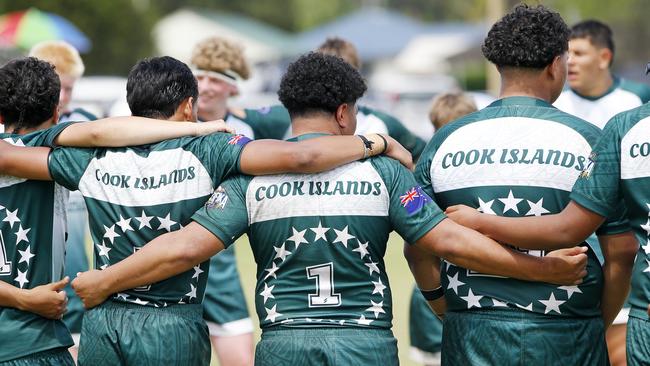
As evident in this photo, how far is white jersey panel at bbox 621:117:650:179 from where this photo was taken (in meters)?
4.01

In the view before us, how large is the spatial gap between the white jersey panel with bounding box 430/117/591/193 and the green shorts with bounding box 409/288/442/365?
2.54 meters

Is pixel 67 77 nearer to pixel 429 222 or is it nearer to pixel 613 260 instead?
pixel 429 222

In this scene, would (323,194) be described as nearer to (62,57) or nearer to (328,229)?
(328,229)

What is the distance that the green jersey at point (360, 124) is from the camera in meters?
7.18

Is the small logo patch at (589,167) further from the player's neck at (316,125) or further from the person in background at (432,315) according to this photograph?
the person in background at (432,315)

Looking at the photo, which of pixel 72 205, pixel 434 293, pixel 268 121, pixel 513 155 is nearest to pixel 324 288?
pixel 434 293

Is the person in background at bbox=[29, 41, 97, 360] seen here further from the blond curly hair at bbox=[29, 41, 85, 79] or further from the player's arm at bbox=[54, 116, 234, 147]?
the player's arm at bbox=[54, 116, 234, 147]

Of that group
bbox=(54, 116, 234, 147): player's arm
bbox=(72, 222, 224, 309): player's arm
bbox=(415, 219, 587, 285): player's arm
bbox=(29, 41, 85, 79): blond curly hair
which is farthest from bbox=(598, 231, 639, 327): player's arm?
bbox=(29, 41, 85, 79): blond curly hair

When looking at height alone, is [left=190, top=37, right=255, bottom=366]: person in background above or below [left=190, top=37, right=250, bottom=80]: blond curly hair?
below

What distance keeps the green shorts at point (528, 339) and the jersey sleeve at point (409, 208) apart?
1.58ft

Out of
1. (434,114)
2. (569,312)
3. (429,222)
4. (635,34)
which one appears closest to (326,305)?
(429,222)

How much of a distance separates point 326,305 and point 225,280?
2858 millimetres

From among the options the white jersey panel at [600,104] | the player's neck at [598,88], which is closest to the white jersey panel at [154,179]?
the white jersey panel at [600,104]

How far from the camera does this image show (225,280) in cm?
701
